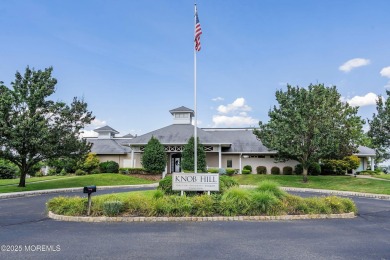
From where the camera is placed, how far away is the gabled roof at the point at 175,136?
32.4 meters

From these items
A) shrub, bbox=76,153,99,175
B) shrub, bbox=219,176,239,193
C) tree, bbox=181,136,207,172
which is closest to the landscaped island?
shrub, bbox=219,176,239,193

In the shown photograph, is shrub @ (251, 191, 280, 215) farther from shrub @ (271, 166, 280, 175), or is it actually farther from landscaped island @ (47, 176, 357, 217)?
shrub @ (271, 166, 280, 175)

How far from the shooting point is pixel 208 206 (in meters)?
10.6

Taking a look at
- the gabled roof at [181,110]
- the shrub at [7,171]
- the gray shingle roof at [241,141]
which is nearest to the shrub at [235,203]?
the gray shingle roof at [241,141]

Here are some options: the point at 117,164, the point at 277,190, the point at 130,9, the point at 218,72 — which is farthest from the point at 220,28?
the point at 117,164

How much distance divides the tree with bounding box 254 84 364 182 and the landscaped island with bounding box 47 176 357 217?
12993 millimetres

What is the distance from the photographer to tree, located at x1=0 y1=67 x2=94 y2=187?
19891 millimetres

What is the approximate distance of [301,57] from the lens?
60.8ft

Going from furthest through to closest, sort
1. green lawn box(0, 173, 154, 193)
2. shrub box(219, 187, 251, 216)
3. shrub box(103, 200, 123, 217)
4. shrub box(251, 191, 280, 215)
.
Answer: green lawn box(0, 173, 154, 193) → shrub box(251, 191, 280, 215) → shrub box(219, 187, 251, 216) → shrub box(103, 200, 123, 217)

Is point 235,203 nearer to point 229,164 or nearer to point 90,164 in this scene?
point 229,164

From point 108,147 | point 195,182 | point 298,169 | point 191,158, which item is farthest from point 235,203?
point 108,147

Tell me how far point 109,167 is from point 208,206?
25017mm

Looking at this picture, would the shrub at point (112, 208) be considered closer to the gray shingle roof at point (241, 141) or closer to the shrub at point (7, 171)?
the gray shingle roof at point (241, 141)

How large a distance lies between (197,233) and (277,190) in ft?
16.6
